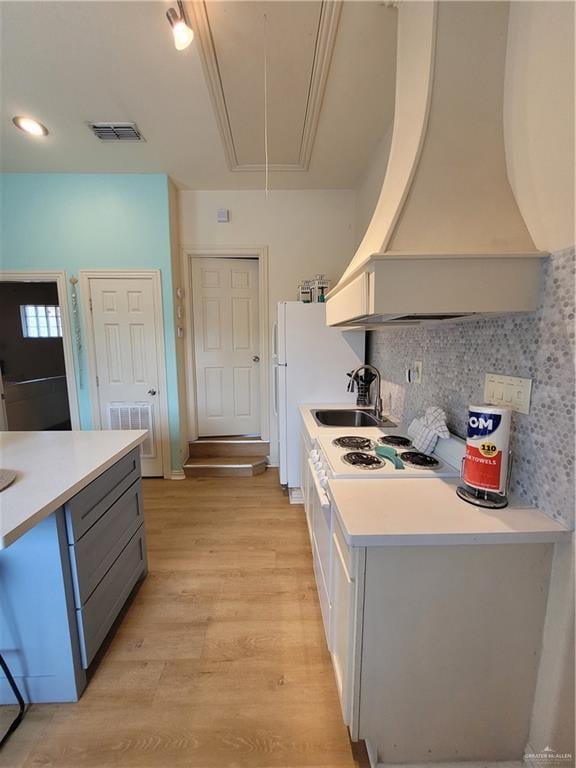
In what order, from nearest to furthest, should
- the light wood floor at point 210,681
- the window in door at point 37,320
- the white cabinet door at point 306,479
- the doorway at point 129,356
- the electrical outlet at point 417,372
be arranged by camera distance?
the light wood floor at point 210,681 < the electrical outlet at point 417,372 < the white cabinet door at point 306,479 < the doorway at point 129,356 < the window in door at point 37,320

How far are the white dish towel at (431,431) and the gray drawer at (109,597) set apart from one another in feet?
5.13

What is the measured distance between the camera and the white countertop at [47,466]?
3.21 ft

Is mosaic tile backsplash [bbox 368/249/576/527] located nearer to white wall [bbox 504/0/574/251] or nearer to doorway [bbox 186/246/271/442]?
white wall [bbox 504/0/574/251]

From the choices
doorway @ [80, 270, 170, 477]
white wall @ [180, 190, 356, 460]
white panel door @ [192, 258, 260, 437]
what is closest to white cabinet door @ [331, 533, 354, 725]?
doorway @ [80, 270, 170, 477]

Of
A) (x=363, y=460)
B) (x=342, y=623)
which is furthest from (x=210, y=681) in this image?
(x=363, y=460)

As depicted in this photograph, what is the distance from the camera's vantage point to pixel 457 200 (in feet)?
3.20

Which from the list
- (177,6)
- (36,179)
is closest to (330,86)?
(177,6)

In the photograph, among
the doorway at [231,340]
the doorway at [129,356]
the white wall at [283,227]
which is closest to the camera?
the doorway at [129,356]

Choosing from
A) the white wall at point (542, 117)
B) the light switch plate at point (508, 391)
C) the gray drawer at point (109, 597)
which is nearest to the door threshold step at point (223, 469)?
the gray drawer at point (109, 597)

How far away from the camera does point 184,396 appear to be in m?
3.42

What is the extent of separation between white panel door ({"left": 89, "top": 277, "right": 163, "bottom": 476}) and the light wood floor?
143 cm

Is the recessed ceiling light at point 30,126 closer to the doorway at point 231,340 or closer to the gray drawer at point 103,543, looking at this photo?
the doorway at point 231,340

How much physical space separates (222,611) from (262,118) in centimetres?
309

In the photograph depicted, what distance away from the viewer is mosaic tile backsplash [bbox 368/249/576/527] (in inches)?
33.8
